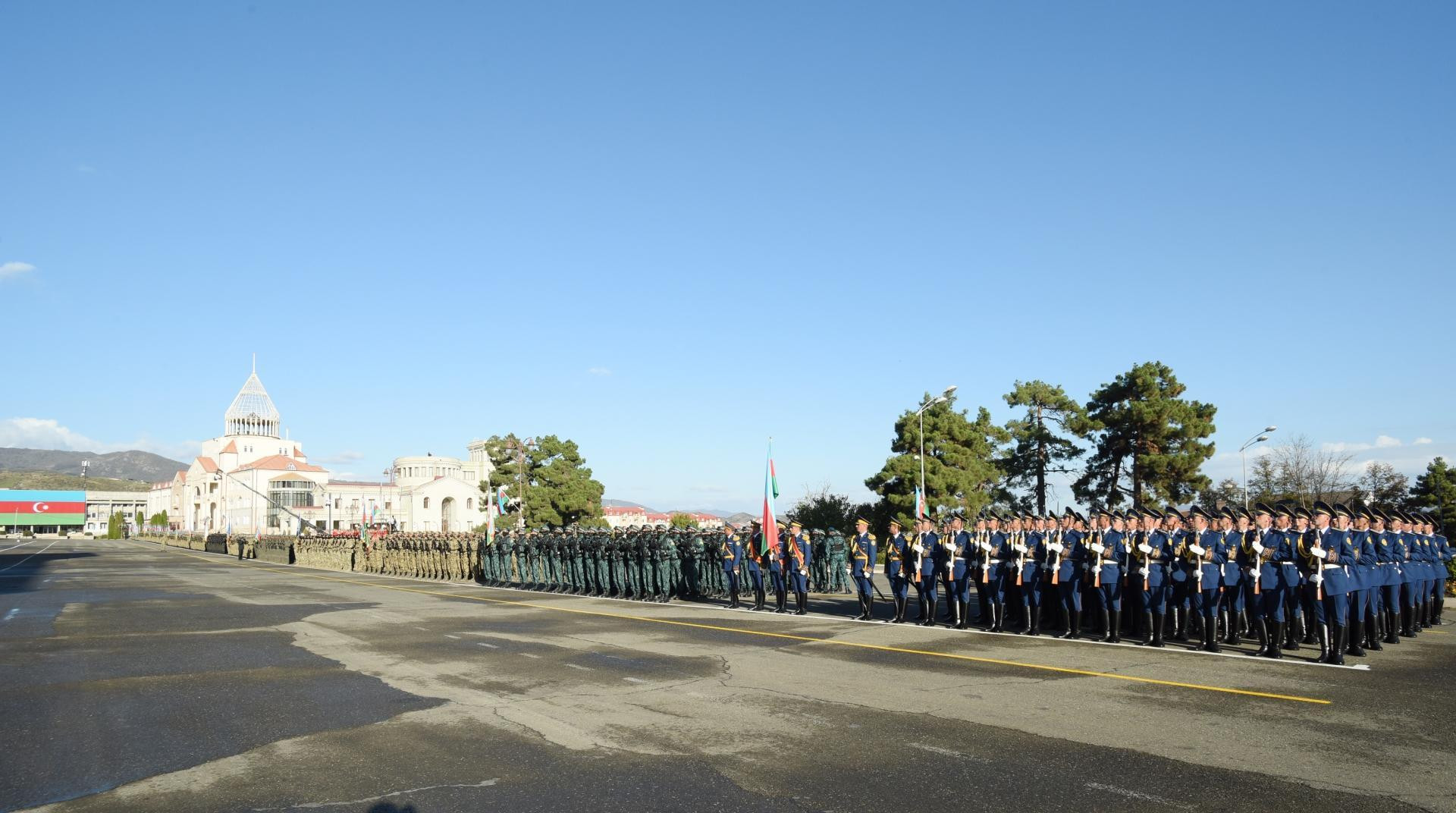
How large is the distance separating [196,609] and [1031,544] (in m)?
16.8

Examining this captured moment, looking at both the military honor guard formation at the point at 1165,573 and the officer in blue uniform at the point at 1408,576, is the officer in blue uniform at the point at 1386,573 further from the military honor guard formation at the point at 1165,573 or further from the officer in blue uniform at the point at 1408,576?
the officer in blue uniform at the point at 1408,576

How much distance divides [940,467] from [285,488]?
107 m

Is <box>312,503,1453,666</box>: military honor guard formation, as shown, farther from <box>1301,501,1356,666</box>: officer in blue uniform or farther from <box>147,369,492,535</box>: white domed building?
<box>147,369,492,535</box>: white domed building

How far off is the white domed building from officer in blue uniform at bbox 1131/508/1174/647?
101 metres

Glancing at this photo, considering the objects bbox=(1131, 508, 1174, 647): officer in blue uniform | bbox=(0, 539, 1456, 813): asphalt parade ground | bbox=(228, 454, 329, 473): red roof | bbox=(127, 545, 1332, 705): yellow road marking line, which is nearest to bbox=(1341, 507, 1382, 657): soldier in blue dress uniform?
bbox=(0, 539, 1456, 813): asphalt parade ground

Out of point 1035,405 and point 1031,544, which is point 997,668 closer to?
point 1031,544

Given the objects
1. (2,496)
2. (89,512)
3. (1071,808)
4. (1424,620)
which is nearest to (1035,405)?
(1424,620)

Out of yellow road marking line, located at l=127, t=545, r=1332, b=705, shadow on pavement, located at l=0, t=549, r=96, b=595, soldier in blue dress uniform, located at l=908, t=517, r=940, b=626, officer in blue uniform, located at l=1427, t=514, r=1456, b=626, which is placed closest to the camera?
yellow road marking line, located at l=127, t=545, r=1332, b=705

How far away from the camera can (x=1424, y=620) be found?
48.9 feet

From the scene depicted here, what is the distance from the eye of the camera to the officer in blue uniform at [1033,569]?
1441 centimetres

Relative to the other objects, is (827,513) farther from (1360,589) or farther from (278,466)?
(278,466)

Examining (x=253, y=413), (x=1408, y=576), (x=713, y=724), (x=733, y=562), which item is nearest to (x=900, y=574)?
(x=733, y=562)

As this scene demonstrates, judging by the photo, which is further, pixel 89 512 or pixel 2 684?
pixel 89 512

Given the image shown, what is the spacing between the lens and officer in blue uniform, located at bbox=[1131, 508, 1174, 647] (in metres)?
12.8
